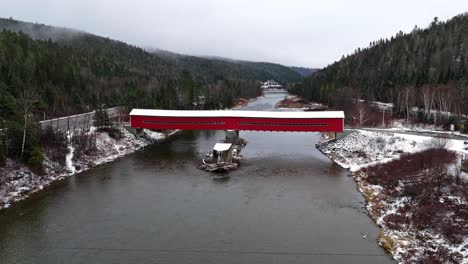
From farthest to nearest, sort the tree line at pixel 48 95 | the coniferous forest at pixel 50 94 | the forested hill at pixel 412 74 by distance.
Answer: the forested hill at pixel 412 74 → the coniferous forest at pixel 50 94 → the tree line at pixel 48 95

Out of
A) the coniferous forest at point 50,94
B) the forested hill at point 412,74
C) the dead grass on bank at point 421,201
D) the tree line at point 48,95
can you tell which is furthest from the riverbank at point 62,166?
the forested hill at point 412,74

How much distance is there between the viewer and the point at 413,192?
86.5ft

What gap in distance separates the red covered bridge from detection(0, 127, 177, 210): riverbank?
138 inches

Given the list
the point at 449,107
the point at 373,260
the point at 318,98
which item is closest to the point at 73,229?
the point at 373,260

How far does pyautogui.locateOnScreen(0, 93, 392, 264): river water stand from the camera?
62.7ft

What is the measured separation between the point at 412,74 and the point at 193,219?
234 ft

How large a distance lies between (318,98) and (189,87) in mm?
43851

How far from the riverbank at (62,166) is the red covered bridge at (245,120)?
350cm

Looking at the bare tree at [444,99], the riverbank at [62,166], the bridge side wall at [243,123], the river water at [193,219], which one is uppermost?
the bare tree at [444,99]

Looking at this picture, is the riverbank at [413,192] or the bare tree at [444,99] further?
the bare tree at [444,99]

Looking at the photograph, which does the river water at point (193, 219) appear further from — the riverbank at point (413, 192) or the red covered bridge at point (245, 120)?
the red covered bridge at point (245, 120)

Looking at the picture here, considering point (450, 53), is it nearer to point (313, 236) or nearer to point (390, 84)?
point (390, 84)

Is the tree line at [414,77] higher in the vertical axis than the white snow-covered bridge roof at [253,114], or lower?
higher

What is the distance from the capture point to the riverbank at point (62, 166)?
27.8m
